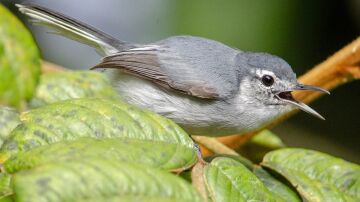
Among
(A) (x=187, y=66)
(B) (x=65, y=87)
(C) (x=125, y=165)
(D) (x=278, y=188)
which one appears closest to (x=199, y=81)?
(A) (x=187, y=66)

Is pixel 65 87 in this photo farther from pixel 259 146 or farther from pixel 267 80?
pixel 267 80

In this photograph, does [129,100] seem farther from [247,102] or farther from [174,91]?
[247,102]

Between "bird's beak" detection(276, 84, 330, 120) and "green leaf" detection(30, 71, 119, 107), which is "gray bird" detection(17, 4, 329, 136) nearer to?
"bird's beak" detection(276, 84, 330, 120)

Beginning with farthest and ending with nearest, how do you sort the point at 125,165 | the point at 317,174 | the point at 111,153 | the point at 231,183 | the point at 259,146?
the point at 259,146, the point at 317,174, the point at 231,183, the point at 111,153, the point at 125,165

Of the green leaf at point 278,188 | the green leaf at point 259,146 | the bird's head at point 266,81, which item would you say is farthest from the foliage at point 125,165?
the bird's head at point 266,81

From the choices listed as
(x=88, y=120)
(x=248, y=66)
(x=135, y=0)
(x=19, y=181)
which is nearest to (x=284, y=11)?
(x=248, y=66)

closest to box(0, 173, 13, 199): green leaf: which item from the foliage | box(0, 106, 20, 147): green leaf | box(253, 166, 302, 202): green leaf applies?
the foliage
